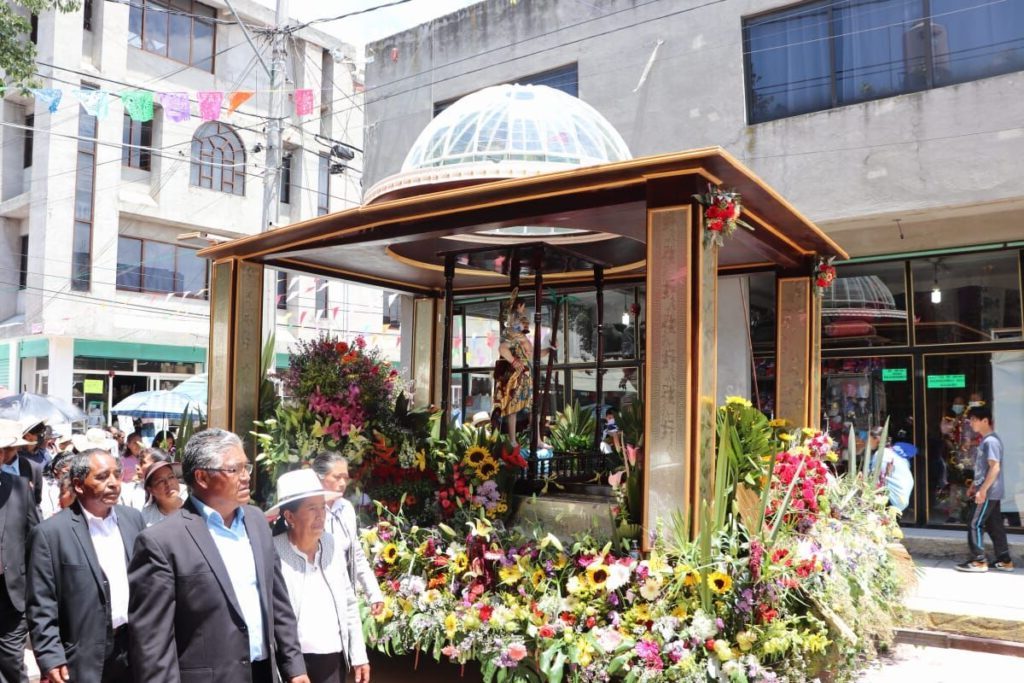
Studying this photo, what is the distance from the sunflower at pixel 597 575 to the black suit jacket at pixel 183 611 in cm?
240

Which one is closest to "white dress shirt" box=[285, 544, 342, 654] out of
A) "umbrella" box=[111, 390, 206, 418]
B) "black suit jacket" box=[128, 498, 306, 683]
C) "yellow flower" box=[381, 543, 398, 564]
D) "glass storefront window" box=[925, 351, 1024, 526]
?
"black suit jacket" box=[128, 498, 306, 683]

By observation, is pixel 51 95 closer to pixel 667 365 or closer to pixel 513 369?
pixel 513 369

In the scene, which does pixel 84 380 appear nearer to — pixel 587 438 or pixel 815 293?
pixel 587 438

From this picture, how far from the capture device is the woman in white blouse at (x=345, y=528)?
4480 millimetres

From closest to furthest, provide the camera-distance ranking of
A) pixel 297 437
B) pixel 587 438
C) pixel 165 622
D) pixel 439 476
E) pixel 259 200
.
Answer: pixel 165 622 < pixel 439 476 < pixel 297 437 < pixel 587 438 < pixel 259 200

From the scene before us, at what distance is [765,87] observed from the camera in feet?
38.3

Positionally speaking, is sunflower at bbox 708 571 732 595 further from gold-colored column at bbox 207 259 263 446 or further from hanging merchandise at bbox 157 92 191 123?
hanging merchandise at bbox 157 92 191 123

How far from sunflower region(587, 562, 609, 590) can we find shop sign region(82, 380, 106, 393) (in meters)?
21.8

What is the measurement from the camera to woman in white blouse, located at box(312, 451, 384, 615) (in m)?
4.48

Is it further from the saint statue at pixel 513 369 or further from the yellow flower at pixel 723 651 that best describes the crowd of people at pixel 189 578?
the saint statue at pixel 513 369

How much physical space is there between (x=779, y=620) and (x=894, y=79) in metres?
8.47

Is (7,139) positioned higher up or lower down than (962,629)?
higher up

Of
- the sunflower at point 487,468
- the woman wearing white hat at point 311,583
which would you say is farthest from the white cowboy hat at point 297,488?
the sunflower at point 487,468

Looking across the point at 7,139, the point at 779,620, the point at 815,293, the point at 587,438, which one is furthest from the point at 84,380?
the point at 779,620
